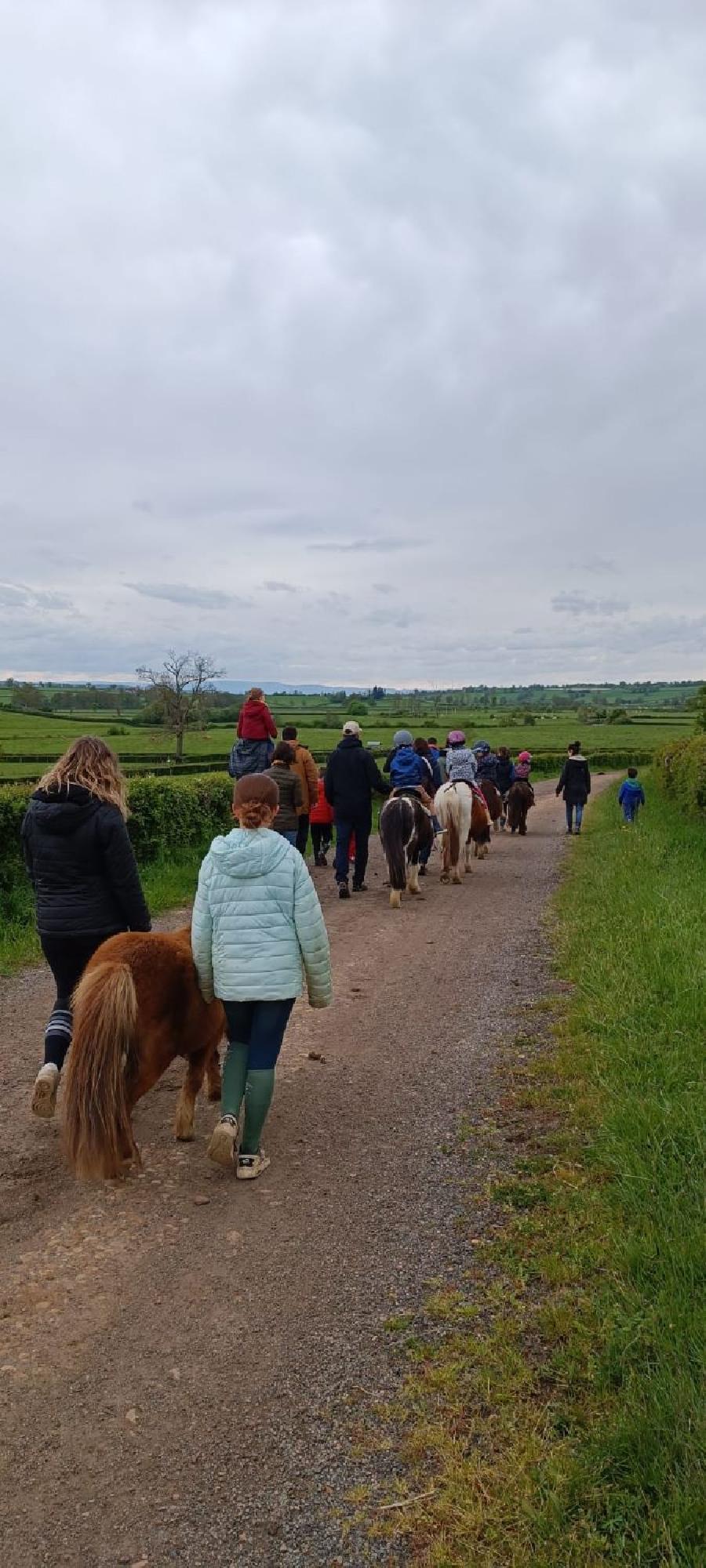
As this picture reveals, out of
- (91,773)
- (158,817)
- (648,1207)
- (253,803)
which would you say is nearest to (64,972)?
(91,773)

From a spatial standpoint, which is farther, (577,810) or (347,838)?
(577,810)

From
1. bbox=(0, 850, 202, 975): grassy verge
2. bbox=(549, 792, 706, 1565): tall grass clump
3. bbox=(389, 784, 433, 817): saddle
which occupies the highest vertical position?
bbox=(389, 784, 433, 817): saddle

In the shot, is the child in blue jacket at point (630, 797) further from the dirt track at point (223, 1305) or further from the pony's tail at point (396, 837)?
the dirt track at point (223, 1305)

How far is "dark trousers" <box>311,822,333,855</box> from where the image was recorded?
46.9ft

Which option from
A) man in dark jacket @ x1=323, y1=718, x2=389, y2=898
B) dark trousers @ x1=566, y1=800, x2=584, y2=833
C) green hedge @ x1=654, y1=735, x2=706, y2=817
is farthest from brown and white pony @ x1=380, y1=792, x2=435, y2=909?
dark trousers @ x1=566, y1=800, x2=584, y2=833

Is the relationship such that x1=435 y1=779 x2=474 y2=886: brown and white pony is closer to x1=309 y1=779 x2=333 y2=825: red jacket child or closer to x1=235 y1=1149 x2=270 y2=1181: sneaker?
x1=309 y1=779 x2=333 y2=825: red jacket child

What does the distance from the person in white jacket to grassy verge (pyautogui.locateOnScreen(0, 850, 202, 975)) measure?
446 cm

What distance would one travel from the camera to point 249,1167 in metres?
4.38

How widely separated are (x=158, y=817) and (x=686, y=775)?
11.5 m

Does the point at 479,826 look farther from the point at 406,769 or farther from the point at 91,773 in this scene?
the point at 91,773

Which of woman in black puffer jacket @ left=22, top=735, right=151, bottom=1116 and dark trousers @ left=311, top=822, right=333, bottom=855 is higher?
woman in black puffer jacket @ left=22, top=735, right=151, bottom=1116

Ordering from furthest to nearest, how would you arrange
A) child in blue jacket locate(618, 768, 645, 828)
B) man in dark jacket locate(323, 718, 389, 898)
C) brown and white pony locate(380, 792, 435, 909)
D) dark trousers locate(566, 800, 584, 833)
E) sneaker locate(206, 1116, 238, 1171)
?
dark trousers locate(566, 800, 584, 833), child in blue jacket locate(618, 768, 645, 828), man in dark jacket locate(323, 718, 389, 898), brown and white pony locate(380, 792, 435, 909), sneaker locate(206, 1116, 238, 1171)

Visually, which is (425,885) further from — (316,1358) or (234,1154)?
(316,1358)

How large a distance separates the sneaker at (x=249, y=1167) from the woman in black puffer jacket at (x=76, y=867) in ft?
3.79
